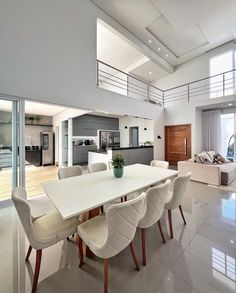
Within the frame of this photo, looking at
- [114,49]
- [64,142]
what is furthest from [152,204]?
[114,49]

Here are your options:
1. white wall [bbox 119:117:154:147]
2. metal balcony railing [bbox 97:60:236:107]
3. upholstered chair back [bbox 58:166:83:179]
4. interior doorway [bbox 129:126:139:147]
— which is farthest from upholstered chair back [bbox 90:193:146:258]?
interior doorway [bbox 129:126:139:147]

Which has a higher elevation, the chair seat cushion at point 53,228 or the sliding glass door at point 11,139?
the sliding glass door at point 11,139

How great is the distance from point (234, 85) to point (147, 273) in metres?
7.20

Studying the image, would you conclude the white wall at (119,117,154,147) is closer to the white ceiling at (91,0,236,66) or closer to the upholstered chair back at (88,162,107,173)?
the white ceiling at (91,0,236,66)

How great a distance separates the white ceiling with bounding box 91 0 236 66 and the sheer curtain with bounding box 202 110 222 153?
9.37ft

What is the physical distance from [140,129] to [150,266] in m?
6.59

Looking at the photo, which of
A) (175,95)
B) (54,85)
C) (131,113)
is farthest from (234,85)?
(54,85)

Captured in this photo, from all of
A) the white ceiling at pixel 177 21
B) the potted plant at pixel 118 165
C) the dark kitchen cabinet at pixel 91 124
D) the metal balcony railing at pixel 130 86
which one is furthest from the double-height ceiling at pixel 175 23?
the potted plant at pixel 118 165

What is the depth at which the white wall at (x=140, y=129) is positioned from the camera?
7.05 m

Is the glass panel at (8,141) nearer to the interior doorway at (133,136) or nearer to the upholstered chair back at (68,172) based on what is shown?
the upholstered chair back at (68,172)

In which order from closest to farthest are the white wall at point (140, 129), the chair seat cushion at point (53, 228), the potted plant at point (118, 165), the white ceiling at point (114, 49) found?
the chair seat cushion at point (53, 228) → the potted plant at point (118, 165) → the white ceiling at point (114, 49) → the white wall at point (140, 129)

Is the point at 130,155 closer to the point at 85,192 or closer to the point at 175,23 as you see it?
the point at 85,192

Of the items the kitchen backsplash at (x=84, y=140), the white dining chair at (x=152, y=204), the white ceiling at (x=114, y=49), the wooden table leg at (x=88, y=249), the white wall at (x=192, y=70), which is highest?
the white ceiling at (x=114, y=49)

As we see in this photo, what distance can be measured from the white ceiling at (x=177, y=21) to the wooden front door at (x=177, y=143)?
10.9ft
